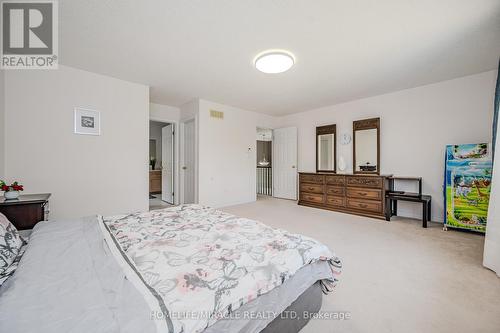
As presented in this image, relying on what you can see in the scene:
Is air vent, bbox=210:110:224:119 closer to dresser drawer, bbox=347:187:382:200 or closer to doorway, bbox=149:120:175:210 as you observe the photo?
doorway, bbox=149:120:175:210

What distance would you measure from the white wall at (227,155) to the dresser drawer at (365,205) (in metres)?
2.54

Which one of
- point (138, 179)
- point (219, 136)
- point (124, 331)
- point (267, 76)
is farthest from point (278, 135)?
point (124, 331)

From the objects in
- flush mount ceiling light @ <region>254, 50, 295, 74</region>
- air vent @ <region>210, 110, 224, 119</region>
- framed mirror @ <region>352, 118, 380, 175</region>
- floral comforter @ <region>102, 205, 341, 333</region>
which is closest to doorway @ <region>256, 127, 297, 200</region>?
framed mirror @ <region>352, 118, 380, 175</region>

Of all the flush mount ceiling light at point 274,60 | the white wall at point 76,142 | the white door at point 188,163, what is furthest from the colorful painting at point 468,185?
the white wall at point 76,142

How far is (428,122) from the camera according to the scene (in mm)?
3852

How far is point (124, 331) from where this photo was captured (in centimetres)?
60

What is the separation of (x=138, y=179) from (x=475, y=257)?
5.02m

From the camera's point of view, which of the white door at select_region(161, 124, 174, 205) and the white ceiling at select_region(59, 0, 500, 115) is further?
the white door at select_region(161, 124, 174, 205)

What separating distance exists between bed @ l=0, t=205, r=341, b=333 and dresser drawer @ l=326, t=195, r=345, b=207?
3.36 metres

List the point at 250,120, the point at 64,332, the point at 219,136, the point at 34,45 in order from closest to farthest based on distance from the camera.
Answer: the point at 64,332, the point at 34,45, the point at 219,136, the point at 250,120

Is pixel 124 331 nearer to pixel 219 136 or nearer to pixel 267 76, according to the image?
pixel 267 76

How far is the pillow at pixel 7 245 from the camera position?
1020 millimetres

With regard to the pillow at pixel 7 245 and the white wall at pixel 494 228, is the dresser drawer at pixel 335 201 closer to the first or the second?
the white wall at pixel 494 228

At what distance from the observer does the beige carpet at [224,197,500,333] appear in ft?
4.68
